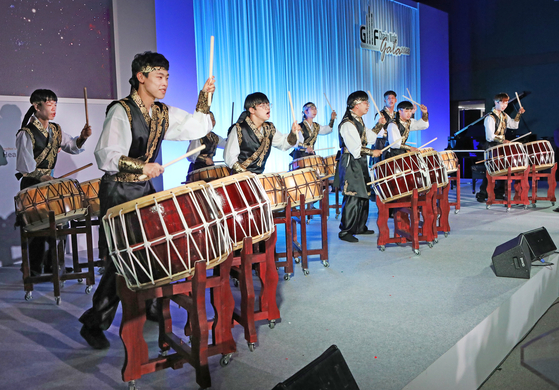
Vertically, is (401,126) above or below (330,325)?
above

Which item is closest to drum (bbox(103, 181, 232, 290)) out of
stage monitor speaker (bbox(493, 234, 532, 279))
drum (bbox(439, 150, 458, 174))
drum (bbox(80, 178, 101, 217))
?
drum (bbox(80, 178, 101, 217))

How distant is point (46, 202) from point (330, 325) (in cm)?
195

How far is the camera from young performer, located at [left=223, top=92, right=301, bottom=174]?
11.1ft

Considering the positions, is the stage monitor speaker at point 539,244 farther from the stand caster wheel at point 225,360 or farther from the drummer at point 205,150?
the drummer at point 205,150

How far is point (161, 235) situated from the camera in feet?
5.82

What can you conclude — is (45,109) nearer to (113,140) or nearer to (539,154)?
(113,140)

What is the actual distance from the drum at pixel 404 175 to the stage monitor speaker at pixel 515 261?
0.86 metres

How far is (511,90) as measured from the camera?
34.1 ft

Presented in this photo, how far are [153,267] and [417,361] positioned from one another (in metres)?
1.16

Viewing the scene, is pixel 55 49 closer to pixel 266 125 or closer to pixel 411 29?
pixel 266 125

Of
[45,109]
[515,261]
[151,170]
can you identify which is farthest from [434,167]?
[45,109]

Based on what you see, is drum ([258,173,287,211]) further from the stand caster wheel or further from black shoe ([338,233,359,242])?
black shoe ([338,233,359,242])

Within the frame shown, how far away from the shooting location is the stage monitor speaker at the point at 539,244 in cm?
319

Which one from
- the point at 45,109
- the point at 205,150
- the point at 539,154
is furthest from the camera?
the point at 539,154
